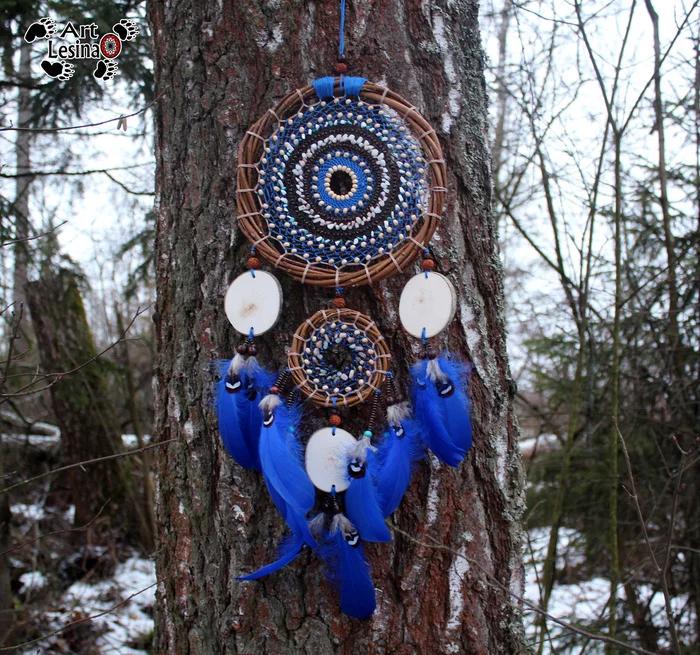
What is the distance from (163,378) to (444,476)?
669 mm

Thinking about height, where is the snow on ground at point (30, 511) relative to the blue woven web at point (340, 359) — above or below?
above

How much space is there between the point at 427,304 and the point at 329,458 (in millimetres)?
359

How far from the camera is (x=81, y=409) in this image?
4.32 metres

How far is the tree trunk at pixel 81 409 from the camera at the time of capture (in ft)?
13.7

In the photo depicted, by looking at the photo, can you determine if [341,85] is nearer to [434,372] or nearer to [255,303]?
[255,303]

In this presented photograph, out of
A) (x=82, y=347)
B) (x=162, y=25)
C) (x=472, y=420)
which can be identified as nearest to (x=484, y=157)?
(x=472, y=420)

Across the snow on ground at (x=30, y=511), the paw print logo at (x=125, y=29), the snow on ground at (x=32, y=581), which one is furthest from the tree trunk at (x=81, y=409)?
the paw print logo at (x=125, y=29)

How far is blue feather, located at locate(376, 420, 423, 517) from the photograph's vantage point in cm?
117

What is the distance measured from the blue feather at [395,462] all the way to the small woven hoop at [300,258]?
12.2 inches

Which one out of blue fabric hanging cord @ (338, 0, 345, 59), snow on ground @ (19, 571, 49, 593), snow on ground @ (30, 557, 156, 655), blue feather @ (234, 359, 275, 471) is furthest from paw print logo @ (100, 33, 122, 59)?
snow on ground @ (19, 571, 49, 593)

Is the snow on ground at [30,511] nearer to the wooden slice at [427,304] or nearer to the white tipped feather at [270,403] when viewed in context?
the white tipped feather at [270,403]

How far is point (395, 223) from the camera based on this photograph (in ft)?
4.05

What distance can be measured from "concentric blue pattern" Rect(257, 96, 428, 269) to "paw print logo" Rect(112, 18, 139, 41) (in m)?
2.02

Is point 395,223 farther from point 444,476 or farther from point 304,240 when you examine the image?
point 444,476
